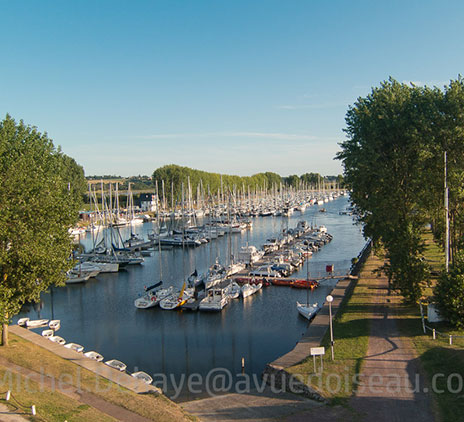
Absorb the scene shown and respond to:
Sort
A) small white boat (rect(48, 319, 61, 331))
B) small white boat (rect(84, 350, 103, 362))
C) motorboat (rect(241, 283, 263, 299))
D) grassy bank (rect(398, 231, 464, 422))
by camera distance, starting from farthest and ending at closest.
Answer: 1. motorboat (rect(241, 283, 263, 299))
2. small white boat (rect(48, 319, 61, 331))
3. small white boat (rect(84, 350, 103, 362))
4. grassy bank (rect(398, 231, 464, 422))

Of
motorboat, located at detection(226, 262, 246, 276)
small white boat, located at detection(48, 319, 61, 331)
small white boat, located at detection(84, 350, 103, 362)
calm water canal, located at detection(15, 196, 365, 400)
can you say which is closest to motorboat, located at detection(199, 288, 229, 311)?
calm water canal, located at detection(15, 196, 365, 400)

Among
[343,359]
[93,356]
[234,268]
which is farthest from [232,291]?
[343,359]

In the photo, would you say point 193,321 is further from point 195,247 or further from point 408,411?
point 195,247

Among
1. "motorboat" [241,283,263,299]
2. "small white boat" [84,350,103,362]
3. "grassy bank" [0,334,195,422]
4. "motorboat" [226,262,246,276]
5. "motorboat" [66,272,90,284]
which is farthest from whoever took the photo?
"motorboat" [66,272,90,284]

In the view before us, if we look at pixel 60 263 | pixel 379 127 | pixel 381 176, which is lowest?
pixel 60 263

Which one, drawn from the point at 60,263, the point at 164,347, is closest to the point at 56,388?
the point at 60,263

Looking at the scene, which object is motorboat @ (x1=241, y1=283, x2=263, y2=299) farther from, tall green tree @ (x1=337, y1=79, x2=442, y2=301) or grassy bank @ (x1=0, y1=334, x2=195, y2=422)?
grassy bank @ (x1=0, y1=334, x2=195, y2=422)
